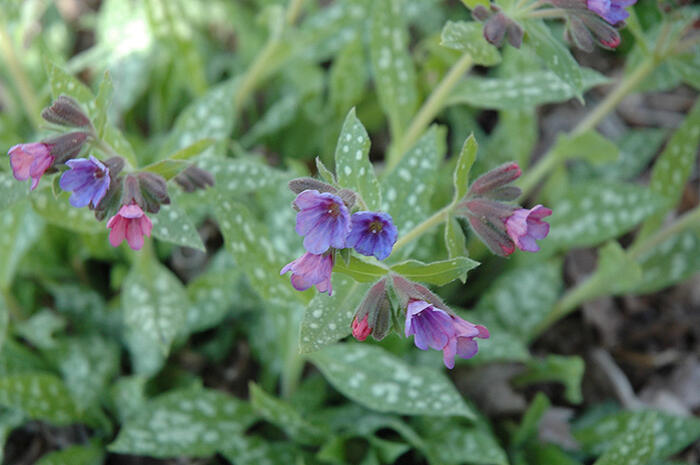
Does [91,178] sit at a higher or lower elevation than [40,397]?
higher

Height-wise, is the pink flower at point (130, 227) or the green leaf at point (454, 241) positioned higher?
the pink flower at point (130, 227)

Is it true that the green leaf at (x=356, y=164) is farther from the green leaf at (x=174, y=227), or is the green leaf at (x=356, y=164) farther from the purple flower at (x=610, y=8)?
the purple flower at (x=610, y=8)

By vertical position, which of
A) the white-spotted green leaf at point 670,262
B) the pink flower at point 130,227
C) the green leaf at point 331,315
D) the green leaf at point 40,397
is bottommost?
the white-spotted green leaf at point 670,262

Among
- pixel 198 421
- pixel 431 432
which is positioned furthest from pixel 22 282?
pixel 431 432

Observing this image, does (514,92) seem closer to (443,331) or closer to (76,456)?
(443,331)

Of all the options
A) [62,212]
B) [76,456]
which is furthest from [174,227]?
[76,456]

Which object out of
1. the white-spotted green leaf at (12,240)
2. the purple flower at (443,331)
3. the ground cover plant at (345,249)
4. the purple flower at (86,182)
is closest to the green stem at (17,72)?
the ground cover plant at (345,249)
